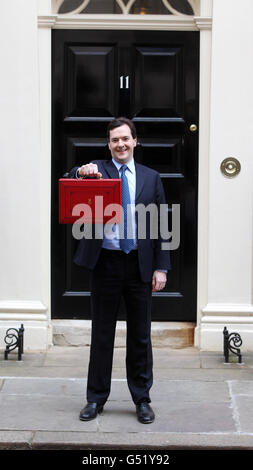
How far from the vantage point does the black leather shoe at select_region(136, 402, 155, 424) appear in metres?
5.84

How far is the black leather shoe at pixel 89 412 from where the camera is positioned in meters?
5.87

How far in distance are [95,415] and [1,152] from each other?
2.55 meters

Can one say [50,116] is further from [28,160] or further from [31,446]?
[31,446]

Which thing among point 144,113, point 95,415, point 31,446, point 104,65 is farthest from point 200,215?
point 31,446

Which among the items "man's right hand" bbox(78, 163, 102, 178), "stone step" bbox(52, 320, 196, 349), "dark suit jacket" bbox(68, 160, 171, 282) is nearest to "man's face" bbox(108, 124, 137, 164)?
"dark suit jacket" bbox(68, 160, 171, 282)

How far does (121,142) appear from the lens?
5.68 meters

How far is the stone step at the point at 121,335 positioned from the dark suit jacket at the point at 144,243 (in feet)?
6.46

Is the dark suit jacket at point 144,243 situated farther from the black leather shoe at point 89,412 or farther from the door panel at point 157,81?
the door panel at point 157,81

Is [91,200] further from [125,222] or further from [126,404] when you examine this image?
[126,404]

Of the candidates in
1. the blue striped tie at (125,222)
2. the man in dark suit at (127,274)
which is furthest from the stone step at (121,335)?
the blue striped tie at (125,222)

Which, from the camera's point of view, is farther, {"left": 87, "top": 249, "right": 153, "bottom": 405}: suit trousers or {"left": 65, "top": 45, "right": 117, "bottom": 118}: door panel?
{"left": 65, "top": 45, "right": 117, "bottom": 118}: door panel

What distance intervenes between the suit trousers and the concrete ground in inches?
8.9

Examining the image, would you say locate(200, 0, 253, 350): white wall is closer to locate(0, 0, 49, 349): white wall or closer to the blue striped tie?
locate(0, 0, 49, 349): white wall

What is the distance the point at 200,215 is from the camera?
759cm
